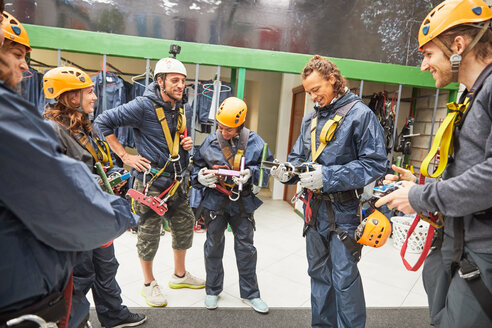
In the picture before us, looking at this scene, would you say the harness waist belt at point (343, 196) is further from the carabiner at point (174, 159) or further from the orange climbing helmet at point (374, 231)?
the carabiner at point (174, 159)

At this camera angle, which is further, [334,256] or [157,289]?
[157,289]

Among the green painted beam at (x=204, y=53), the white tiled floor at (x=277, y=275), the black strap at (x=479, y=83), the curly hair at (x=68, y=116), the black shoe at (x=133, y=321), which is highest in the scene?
the green painted beam at (x=204, y=53)

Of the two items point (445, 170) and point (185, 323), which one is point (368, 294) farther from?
point (445, 170)

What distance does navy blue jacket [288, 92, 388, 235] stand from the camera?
1.75m

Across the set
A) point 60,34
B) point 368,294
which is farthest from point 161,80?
point 368,294

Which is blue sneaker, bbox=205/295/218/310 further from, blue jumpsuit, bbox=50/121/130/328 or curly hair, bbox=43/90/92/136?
curly hair, bbox=43/90/92/136

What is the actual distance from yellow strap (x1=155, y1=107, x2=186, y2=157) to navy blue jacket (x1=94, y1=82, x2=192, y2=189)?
36 millimetres

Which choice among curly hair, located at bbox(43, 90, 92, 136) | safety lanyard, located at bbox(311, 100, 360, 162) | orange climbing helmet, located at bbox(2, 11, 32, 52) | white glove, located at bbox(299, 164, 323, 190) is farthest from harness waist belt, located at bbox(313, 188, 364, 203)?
orange climbing helmet, located at bbox(2, 11, 32, 52)

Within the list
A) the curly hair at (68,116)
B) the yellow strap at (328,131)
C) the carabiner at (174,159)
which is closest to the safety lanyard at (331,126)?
the yellow strap at (328,131)

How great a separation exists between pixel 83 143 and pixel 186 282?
1645 millimetres

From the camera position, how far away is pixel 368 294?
Result: 2885 mm

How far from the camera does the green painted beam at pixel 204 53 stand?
382cm

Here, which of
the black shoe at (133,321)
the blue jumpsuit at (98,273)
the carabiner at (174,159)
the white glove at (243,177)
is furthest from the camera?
the carabiner at (174,159)

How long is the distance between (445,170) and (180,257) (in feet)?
7.27
